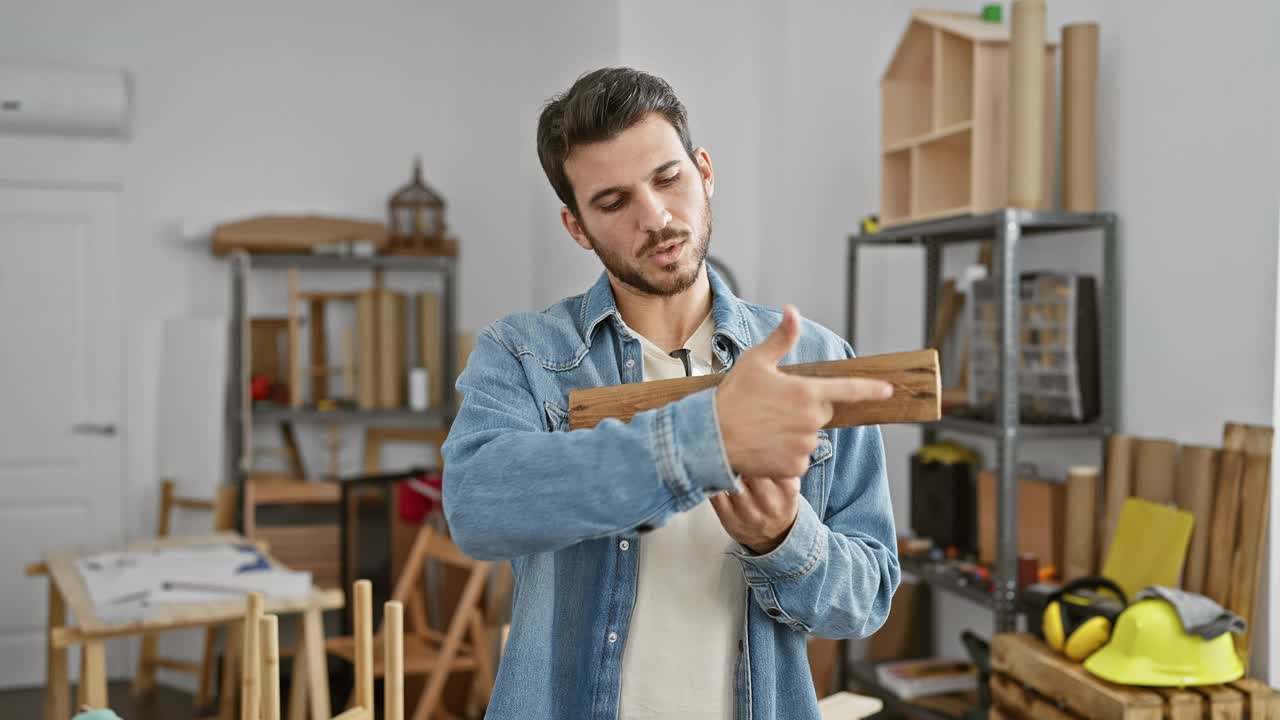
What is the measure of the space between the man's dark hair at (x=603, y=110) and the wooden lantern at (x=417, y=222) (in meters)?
3.94

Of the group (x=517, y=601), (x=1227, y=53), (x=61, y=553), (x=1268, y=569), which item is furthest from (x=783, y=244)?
(x=517, y=601)

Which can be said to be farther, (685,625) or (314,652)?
(314,652)

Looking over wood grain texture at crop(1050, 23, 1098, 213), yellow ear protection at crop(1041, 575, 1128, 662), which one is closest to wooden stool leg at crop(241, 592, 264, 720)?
yellow ear protection at crop(1041, 575, 1128, 662)

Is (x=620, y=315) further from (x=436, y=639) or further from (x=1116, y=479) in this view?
(x=436, y=639)

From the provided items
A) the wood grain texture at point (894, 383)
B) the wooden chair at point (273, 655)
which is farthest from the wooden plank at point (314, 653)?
the wood grain texture at point (894, 383)

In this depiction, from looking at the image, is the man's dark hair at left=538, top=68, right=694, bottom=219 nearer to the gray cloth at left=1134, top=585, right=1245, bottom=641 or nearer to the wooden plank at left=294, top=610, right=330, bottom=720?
the gray cloth at left=1134, top=585, right=1245, bottom=641

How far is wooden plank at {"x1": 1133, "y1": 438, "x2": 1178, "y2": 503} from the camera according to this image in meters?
2.71

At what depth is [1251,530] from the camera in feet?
7.99

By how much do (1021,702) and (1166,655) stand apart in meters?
0.41

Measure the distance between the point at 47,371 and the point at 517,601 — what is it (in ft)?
14.9

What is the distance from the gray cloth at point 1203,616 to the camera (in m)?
2.34

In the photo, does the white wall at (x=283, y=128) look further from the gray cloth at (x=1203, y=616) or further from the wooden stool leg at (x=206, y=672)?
the gray cloth at (x=1203, y=616)

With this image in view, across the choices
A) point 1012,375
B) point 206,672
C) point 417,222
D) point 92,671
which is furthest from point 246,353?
point 1012,375

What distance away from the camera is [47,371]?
508cm
